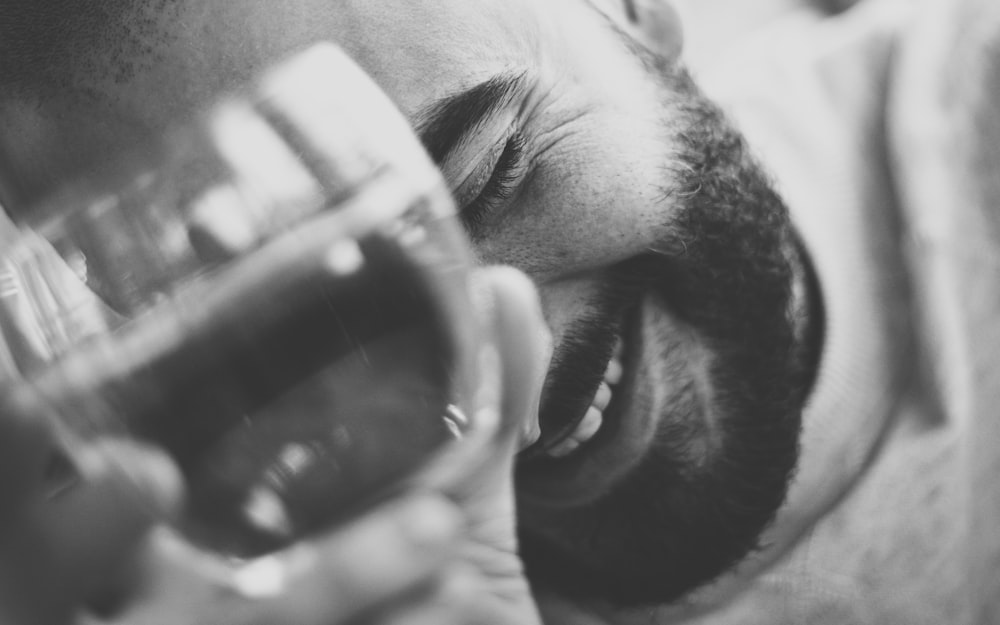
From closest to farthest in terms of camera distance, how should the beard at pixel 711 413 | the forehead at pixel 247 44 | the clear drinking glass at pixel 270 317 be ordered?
A: 1. the clear drinking glass at pixel 270 317
2. the forehead at pixel 247 44
3. the beard at pixel 711 413

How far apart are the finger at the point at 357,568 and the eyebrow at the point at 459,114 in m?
0.26

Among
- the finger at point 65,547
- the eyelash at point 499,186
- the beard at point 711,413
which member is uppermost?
the finger at point 65,547

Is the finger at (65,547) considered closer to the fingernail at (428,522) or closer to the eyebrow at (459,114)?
the fingernail at (428,522)

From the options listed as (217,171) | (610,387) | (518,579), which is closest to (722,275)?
(610,387)

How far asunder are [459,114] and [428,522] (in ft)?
0.99

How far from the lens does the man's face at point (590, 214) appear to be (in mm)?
506

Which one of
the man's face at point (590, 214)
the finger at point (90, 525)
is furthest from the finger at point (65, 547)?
the man's face at point (590, 214)

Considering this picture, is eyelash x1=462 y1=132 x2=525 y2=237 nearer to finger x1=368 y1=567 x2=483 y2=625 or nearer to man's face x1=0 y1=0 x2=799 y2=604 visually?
man's face x1=0 y1=0 x2=799 y2=604

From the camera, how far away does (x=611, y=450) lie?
28.5 inches

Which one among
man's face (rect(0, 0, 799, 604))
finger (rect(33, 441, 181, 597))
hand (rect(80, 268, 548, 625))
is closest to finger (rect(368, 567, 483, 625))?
hand (rect(80, 268, 548, 625))

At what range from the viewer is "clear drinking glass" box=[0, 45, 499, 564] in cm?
28

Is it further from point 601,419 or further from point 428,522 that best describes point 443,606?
point 601,419

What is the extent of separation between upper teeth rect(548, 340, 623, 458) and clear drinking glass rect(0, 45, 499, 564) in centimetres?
41

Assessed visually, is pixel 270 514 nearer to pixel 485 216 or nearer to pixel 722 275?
pixel 485 216
